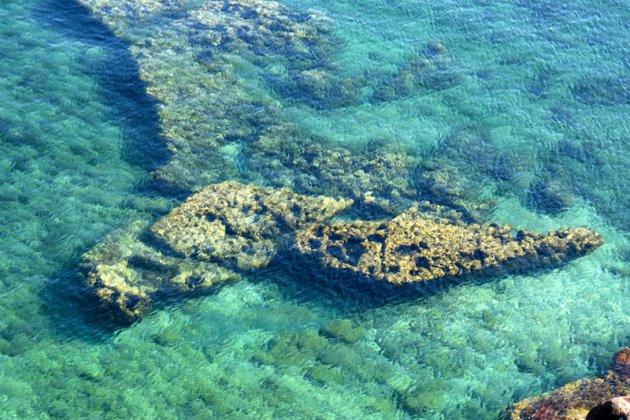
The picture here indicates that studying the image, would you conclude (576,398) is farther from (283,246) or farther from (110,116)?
(110,116)

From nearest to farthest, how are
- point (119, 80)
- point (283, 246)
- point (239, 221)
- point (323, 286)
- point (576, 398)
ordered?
point (576, 398), point (323, 286), point (283, 246), point (239, 221), point (119, 80)

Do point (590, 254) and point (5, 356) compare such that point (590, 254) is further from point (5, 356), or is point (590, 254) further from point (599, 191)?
point (5, 356)

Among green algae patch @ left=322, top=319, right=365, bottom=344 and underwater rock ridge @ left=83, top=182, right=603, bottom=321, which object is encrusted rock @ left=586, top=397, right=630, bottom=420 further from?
green algae patch @ left=322, top=319, right=365, bottom=344

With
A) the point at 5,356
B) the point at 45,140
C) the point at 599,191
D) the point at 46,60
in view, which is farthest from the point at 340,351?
the point at 46,60

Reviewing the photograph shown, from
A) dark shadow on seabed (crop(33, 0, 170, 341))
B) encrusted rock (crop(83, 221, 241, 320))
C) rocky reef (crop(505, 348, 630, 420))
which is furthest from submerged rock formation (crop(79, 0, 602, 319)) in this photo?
rocky reef (crop(505, 348, 630, 420))

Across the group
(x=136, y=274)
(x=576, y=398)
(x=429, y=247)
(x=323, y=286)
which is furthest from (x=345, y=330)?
(x=136, y=274)

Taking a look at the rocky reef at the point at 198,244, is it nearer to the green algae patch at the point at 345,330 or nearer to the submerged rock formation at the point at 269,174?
the submerged rock formation at the point at 269,174
